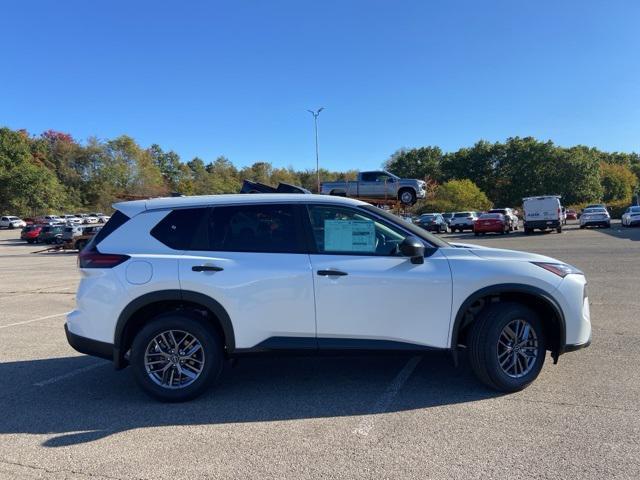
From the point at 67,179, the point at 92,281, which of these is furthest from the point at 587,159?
the point at 92,281

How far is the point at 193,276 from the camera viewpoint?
175 inches

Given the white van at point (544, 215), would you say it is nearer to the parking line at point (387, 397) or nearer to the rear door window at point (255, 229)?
the parking line at point (387, 397)

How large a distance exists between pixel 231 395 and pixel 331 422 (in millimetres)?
1125

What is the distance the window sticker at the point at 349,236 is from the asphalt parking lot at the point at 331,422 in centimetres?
123

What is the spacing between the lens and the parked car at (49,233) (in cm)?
3784

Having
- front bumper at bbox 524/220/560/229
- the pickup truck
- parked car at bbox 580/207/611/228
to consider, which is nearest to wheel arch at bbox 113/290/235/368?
the pickup truck

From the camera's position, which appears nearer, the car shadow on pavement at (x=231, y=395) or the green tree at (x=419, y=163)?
the car shadow on pavement at (x=231, y=395)

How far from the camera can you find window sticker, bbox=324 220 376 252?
4559 millimetres

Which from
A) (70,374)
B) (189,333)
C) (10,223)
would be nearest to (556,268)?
(189,333)

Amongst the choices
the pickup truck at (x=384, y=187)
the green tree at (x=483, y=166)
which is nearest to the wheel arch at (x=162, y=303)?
the pickup truck at (x=384, y=187)

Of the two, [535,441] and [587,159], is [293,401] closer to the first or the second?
[535,441]

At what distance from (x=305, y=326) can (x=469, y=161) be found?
92528mm

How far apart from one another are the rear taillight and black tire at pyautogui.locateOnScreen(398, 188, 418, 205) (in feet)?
57.2

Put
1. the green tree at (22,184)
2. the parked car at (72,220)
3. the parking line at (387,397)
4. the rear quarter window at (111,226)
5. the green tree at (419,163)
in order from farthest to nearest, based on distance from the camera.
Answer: the green tree at (419,163)
the green tree at (22,184)
the parked car at (72,220)
the rear quarter window at (111,226)
the parking line at (387,397)
